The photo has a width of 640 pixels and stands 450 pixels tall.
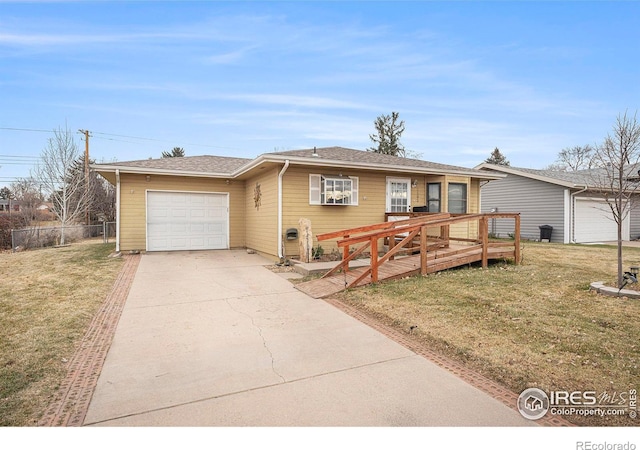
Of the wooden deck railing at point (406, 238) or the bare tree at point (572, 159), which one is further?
the bare tree at point (572, 159)

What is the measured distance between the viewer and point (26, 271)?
8.39 metres

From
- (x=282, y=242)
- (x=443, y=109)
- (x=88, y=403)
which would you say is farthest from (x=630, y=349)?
(x=443, y=109)

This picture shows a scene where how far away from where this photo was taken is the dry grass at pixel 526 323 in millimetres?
3014

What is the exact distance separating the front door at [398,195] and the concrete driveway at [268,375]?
6.55m

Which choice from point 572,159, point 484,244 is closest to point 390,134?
point 572,159

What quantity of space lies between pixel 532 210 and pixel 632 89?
7.89 m

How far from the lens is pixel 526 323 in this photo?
4.26 m

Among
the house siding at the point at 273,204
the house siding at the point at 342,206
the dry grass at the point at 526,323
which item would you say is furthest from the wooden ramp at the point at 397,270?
the house siding at the point at 273,204

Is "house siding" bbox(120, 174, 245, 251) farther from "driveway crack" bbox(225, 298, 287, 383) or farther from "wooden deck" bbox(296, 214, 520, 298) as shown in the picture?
"driveway crack" bbox(225, 298, 287, 383)

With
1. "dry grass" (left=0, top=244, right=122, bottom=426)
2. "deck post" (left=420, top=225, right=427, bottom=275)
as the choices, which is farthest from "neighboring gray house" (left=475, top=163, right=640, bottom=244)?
"dry grass" (left=0, top=244, right=122, bottom=426)

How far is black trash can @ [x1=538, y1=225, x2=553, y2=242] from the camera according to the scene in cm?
1550

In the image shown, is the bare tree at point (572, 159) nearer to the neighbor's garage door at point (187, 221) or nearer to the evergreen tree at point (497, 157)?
the evergreen tree at point (497, 157)

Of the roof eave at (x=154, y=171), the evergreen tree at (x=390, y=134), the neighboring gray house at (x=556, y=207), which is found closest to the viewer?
the roof eave at (x=154, y=171)

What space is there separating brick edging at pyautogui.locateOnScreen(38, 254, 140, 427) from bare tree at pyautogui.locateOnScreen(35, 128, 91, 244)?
17395mm
